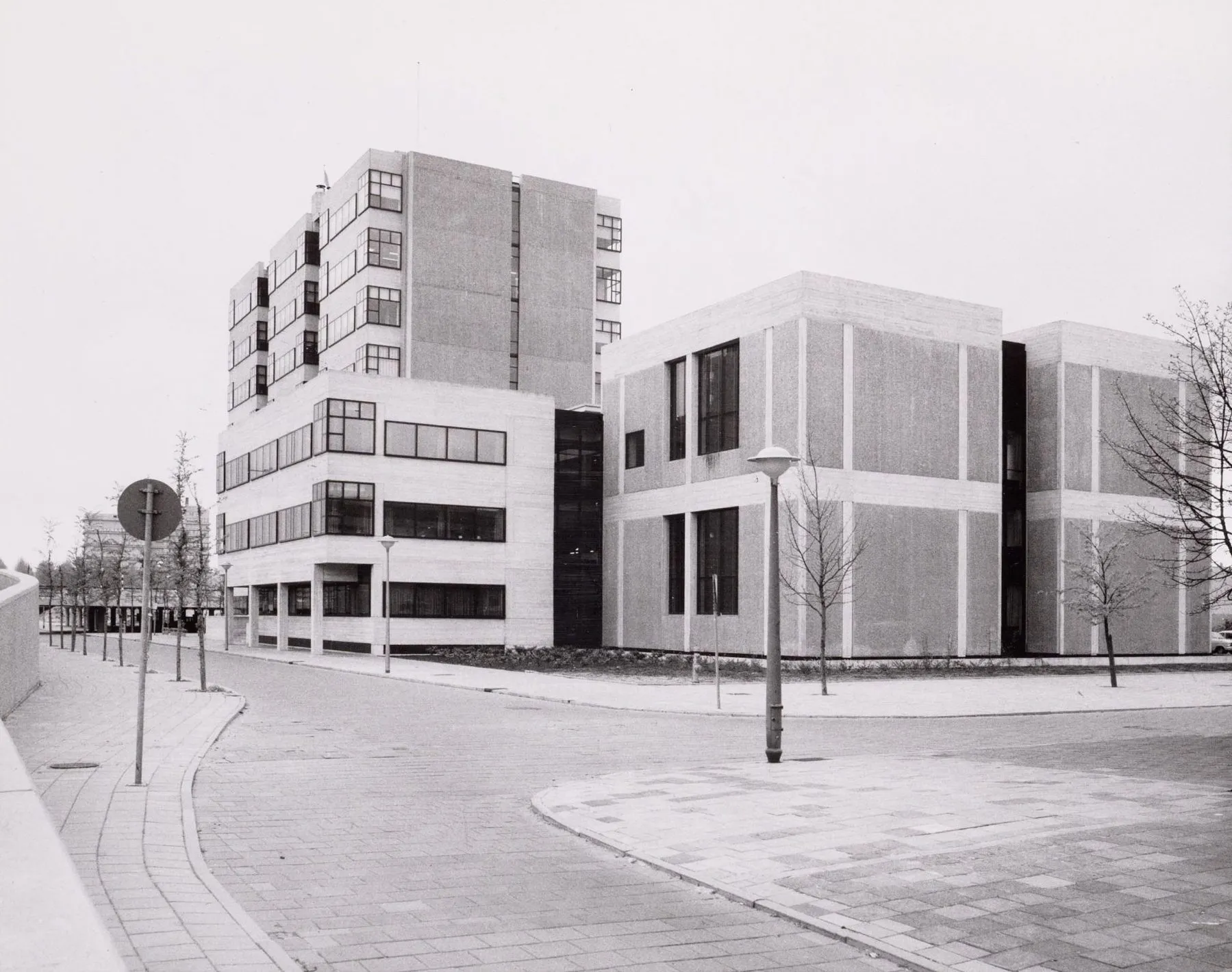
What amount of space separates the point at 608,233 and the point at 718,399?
2677cm

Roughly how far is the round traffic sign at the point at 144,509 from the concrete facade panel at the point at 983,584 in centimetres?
3646

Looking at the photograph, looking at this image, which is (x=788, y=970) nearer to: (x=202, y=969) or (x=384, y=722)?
(x=202, y=969)

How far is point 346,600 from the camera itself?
5034 centimetres

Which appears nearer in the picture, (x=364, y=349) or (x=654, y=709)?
(x=654, y=709)

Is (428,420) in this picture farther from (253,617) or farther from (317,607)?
(253,617)

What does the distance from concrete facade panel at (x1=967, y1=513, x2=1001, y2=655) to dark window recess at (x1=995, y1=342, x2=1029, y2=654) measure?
113 inches

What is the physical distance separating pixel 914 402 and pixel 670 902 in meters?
38.2

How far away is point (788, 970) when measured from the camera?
602 cm

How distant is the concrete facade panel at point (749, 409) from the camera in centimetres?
4322

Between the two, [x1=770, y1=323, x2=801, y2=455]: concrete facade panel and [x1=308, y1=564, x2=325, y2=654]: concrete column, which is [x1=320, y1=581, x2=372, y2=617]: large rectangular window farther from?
[x1=770, y1=323, x2=801, y2=455]: concrete facade panel

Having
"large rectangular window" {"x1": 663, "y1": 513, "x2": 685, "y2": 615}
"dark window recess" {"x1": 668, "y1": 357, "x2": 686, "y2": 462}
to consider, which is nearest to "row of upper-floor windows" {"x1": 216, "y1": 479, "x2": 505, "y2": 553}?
"large rectangular window" {"x1": 663, "y1": 513, "x2": 685, "y2": 615}

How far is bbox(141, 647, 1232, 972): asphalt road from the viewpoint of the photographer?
641 cm

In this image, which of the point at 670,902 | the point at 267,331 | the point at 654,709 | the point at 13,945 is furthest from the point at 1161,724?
the point at 267,331

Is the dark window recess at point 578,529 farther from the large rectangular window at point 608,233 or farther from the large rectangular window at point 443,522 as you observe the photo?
the large rectangular window at point 608,233
